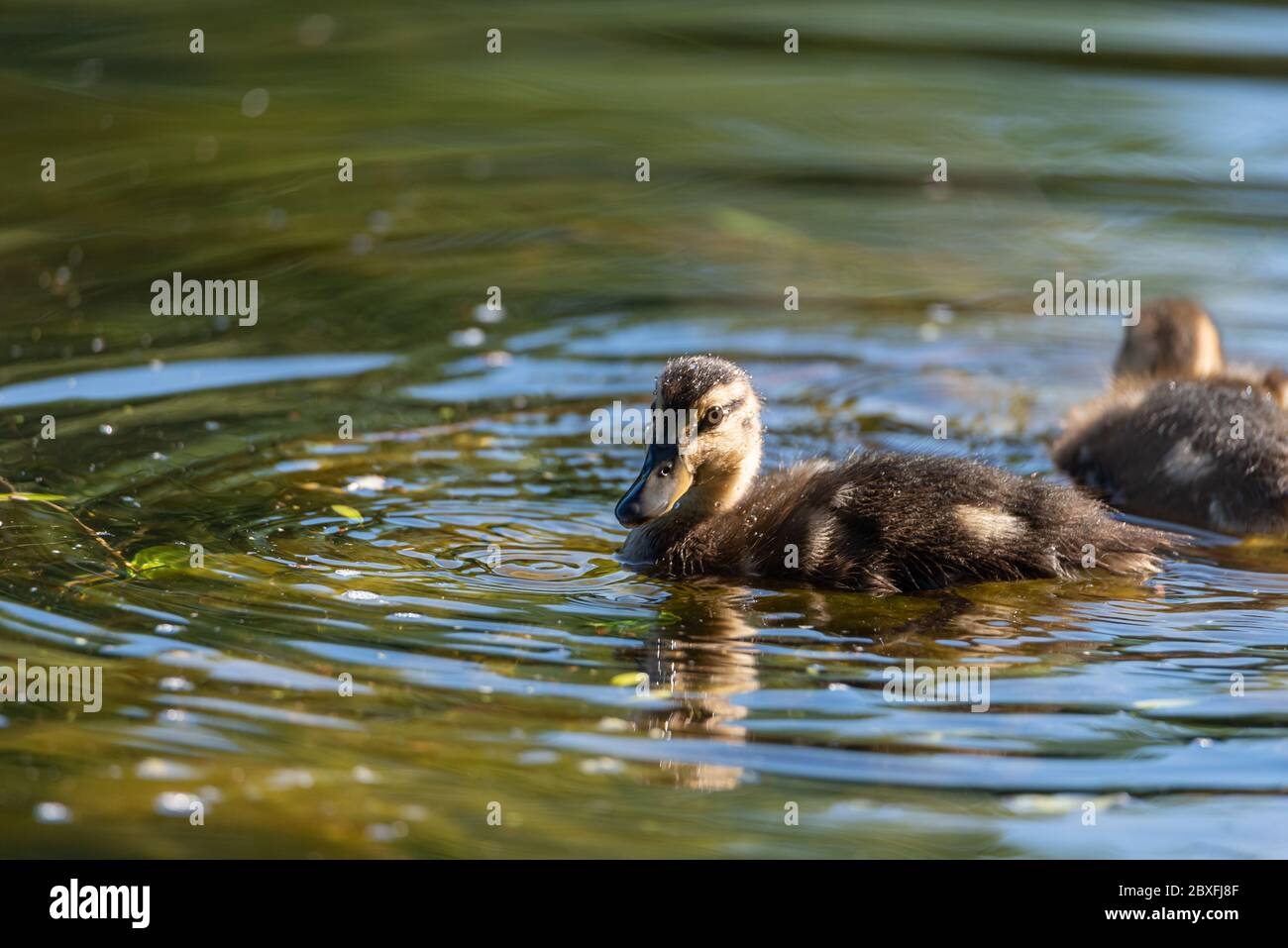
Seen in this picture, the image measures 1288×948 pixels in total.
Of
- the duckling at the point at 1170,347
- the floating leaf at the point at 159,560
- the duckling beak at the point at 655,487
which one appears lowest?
the floating leaf at the point at 159,560

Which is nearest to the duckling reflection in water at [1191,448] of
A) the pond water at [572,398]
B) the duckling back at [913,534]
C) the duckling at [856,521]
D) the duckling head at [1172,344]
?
the duckling head at [1172,344]

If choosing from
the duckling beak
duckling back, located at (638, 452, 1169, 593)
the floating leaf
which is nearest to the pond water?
the floating leaf

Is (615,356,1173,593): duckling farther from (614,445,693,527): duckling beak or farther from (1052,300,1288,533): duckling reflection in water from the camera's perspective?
(1052,300,1288,533): duckling reflection in water

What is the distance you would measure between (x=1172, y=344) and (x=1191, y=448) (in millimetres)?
1452

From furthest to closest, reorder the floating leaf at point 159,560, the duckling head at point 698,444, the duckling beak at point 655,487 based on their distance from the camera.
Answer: the duckling head at point 698,444 → the duckling beak at point 655,487 → the floating leaf at point 159,560

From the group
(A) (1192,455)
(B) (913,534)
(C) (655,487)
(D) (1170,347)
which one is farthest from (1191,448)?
(C) (655,487)

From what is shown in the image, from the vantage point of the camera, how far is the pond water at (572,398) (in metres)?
4.62

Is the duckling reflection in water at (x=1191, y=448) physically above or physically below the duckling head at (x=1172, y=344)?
below

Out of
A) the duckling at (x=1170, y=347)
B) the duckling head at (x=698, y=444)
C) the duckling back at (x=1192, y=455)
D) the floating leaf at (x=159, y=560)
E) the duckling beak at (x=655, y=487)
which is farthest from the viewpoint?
the duckling at (x=1170, y=347)

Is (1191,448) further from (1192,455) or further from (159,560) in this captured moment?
(159,560)

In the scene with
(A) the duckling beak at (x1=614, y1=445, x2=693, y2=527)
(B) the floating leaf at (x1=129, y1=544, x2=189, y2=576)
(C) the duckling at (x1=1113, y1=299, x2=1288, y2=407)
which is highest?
(C) the duckling at (x1=1113, y1=299, x2=1288, y2=407)

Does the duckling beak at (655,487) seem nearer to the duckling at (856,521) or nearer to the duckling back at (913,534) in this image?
the duckling at (856,521)

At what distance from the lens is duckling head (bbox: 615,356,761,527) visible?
20.3 feet

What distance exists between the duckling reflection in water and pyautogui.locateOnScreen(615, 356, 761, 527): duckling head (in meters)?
1.66
